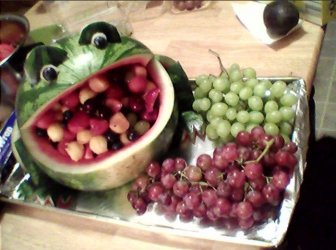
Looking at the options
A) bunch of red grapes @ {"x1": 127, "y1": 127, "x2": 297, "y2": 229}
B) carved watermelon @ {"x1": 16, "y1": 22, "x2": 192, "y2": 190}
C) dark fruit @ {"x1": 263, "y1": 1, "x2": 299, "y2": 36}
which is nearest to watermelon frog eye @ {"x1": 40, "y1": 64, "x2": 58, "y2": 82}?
carved watermelon @ {"x1": 16, "y1": 22, "x2": 192, "y2": 190}

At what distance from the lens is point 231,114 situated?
726 millimetres

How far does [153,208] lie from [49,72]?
0.28 metres

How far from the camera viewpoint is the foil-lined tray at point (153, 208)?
2.01ft

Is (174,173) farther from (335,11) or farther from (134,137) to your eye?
(335,11)

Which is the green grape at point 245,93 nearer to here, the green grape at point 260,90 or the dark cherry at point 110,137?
the green grape at point 260,90

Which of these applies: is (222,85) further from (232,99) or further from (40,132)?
(40,132)

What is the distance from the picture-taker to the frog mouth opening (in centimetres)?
69

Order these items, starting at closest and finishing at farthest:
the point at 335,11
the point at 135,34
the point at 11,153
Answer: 1. the point at 11,153
2. the point at 335,11
3. the point at 135,34

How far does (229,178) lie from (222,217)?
0.07 meters

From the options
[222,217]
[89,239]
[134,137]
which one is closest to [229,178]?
[222,217]

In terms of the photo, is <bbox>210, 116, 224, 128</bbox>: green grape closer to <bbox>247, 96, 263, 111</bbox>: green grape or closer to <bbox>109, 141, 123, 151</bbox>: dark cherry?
<bbox>247, 96, 263, 111</bbox>: green grape

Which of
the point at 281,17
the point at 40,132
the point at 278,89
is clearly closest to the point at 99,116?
the point at 40,132

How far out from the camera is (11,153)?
821 millimetres

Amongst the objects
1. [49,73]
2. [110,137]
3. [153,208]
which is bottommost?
[153,208]
